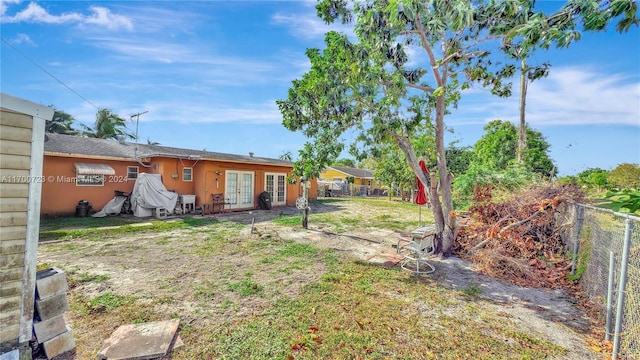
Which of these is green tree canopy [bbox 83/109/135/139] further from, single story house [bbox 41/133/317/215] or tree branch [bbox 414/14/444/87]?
tree branch [bbox 414/14/444/87]

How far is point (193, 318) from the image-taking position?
354 centimetres

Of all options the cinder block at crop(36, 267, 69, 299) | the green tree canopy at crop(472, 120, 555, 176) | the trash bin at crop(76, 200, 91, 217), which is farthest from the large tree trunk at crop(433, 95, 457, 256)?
the green tree canopy at crop(472, 120, 555, 176)

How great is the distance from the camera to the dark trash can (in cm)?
1510

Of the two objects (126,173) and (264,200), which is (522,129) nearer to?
(264,200)

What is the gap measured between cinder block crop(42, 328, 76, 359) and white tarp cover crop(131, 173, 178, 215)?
390 inches

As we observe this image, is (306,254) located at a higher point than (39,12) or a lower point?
lower

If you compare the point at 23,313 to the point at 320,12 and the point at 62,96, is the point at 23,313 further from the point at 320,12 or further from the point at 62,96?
the point at 62,96

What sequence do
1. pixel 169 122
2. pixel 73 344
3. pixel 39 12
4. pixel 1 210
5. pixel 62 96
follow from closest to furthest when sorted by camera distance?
pixel 1 210 → pixel 73 344 → pixel 39 12 → pixel 62 96 → pixel 169 122

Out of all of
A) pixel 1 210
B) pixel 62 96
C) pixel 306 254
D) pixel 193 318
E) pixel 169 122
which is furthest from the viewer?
pixel 169 122

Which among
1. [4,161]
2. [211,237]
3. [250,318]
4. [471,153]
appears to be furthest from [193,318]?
[471,153]

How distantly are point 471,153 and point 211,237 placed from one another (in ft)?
101

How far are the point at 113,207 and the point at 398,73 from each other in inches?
527

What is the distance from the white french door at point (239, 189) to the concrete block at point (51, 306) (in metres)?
11.2

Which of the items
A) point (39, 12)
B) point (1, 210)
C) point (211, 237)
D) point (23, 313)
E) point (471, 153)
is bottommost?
point (211, 237)
